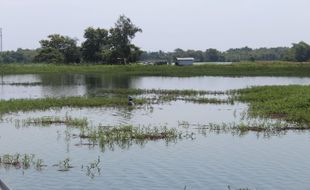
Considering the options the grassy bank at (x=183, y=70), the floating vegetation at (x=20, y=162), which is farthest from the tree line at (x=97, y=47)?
the floating vegetation at (x=20, y=162)

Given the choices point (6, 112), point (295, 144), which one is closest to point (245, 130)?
point (295, 144)

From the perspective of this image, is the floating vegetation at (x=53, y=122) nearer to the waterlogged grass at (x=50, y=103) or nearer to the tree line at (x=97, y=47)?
the waterlogged grass at (x=50, y=103)

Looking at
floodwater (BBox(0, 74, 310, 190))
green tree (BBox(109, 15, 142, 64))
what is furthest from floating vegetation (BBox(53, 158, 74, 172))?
green tree (BBox(109, 15, 142, 64))

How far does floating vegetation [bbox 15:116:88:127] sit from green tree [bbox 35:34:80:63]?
84033 mm

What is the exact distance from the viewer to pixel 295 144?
21641 millimetres

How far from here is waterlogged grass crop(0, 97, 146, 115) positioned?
33219mm

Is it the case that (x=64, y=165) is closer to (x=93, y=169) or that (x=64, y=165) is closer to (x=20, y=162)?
(x=93, y=169)

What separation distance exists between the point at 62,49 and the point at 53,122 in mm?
87157

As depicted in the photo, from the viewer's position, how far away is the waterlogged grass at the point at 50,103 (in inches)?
1308

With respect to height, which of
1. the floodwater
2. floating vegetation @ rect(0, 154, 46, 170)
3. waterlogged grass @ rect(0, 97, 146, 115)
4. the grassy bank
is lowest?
the floodwater

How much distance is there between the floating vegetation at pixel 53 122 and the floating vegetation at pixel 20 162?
7.86 metres

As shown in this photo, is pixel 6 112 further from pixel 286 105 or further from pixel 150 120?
pixel 286 105

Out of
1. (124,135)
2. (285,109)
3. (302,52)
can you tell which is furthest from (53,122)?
(302,52)

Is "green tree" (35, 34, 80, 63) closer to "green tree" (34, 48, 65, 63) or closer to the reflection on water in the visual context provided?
"green tree" (34, 48, 65, 63)
